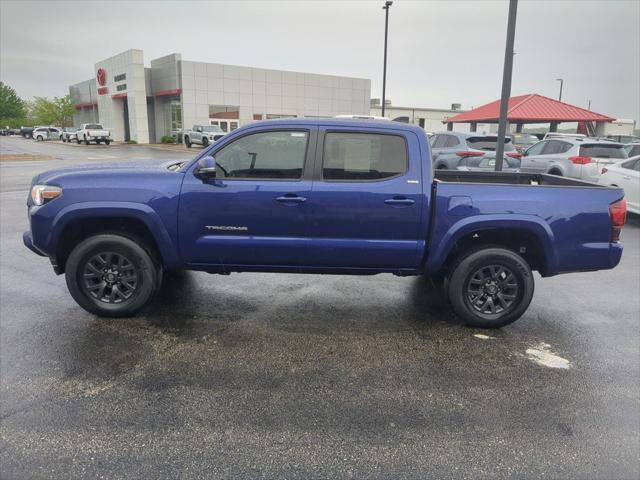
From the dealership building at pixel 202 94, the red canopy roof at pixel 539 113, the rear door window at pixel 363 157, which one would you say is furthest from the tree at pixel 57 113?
the rear door window at pixel 363 157

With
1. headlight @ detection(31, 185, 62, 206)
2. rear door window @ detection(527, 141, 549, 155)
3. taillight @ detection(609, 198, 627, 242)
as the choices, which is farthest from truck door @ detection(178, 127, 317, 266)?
rear door window @ detection(527, 141, 549, 155)

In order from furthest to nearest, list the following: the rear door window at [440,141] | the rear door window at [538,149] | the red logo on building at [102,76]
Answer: the red logo on building at [102,76], the rear door window at [538,149], the rear door window at [440,141]

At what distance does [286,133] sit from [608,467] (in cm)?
357

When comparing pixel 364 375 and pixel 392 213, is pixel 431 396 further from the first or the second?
pixel 392 213

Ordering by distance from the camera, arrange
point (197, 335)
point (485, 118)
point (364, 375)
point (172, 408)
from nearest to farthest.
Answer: point (172, 408) < point (364, 375) < point (197, 335) < point (485, 118)

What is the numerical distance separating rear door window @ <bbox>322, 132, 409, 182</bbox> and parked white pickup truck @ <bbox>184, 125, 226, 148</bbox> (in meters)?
31.2

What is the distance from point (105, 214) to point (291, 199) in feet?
5.67

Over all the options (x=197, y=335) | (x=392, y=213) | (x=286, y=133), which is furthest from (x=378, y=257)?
(x=197, y=335)

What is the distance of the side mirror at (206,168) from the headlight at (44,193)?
131 cm

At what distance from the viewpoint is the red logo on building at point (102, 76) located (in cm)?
5300

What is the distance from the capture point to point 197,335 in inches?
177

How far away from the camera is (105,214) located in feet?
14.9

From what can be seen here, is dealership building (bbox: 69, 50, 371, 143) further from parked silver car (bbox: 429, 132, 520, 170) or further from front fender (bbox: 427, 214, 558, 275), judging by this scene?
front fender (bbox: 427, 214, 558, 275)

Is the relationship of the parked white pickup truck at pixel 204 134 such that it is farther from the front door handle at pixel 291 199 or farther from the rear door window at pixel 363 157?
the front door handle at pixel 291 199
